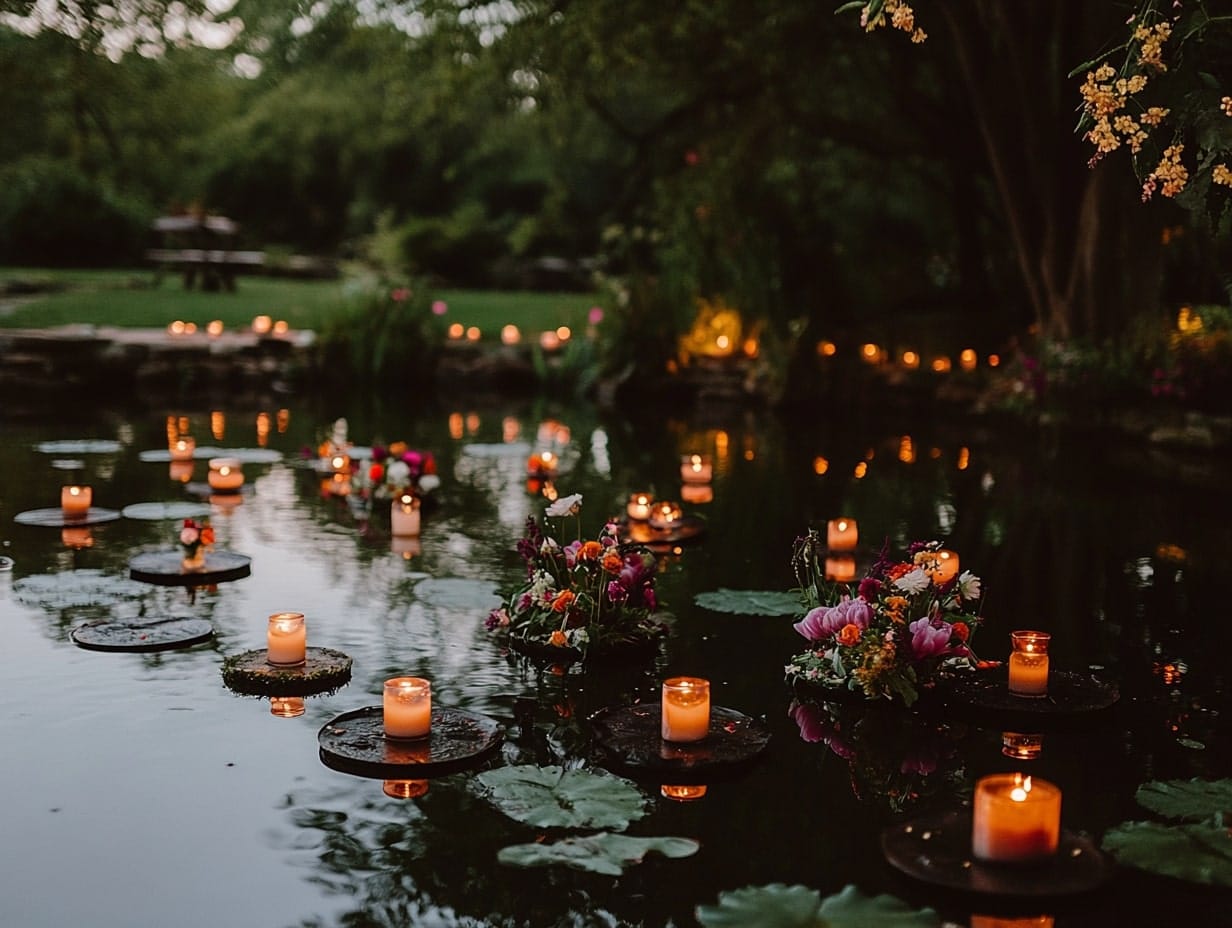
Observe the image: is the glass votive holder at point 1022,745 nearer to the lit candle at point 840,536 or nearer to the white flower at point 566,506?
the white flower at point 566,506

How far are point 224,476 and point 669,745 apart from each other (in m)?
6.34

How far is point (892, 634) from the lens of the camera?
5.48 meters

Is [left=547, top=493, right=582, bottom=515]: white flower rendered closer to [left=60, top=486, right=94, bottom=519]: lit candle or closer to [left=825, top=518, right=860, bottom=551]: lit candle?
[left=825, top=518, right=860, bottom=551]: lit candle

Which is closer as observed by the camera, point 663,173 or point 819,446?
point 819,446

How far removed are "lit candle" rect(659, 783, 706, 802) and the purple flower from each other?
1.32 meters

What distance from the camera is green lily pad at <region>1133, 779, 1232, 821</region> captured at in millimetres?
4406

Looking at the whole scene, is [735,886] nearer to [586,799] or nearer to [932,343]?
[586,799]

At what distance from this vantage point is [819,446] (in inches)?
557

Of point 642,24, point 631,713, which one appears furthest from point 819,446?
point 631,713

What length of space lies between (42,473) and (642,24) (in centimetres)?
758

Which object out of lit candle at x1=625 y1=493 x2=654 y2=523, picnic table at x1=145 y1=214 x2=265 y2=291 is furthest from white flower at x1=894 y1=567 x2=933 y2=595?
picnic table at x1=145 y1=214 x2=265 y2=291

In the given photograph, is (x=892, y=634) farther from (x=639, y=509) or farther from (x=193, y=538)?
(x=193, y=538)

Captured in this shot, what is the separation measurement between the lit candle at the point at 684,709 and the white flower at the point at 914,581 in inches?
40.3

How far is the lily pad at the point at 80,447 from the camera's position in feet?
40.7
